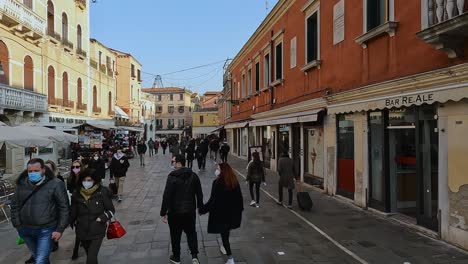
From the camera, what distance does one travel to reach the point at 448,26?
20.3ft

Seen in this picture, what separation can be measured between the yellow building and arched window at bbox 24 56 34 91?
29.6m

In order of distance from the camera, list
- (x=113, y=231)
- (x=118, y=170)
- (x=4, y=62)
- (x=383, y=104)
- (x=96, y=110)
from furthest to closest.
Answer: (x=96, y=110)
(x=4, y=62)
(x=118, y=170)
(x=383, y=104)
(x=113, y=231)

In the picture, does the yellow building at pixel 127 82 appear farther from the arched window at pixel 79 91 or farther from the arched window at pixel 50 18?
the arched window at pixel 50 18

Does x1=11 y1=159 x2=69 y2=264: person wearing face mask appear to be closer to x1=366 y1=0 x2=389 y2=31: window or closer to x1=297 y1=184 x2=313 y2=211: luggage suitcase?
x1=297 y1=184 x2=313 y2=211: luggage suitcase

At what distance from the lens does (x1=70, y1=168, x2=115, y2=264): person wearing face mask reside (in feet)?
17.0

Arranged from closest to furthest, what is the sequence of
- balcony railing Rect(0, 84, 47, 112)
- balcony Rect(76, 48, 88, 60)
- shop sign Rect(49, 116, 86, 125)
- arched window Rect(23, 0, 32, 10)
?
balcony railing Rect(0, 84, 47, 112) < arched window Rect(23, 0, 32, 10) < shop sign Rect(49, 116, 86, 125) < balcony Rect(76, 48, 88, 60)

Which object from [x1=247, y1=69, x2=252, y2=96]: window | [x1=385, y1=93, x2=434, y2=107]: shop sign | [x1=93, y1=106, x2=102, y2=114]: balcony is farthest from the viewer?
[x1=93, y1=106, x2=102, y2=114]: balcony

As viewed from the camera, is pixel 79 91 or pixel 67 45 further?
pixel 79 91

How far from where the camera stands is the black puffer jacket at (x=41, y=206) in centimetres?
469

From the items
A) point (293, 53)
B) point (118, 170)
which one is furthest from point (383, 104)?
point (293, 53)

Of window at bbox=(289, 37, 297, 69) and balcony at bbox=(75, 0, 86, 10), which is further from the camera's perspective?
balcony at bbox=(75, 0, 86, 10)

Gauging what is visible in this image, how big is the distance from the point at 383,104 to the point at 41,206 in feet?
22.0

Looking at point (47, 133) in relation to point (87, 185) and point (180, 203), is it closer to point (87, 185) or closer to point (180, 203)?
point (87, 185)

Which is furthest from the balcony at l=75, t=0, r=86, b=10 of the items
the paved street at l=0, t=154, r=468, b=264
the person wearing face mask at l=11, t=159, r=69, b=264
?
the person wearing face mask at l=11, t=159, r=69, b=264
